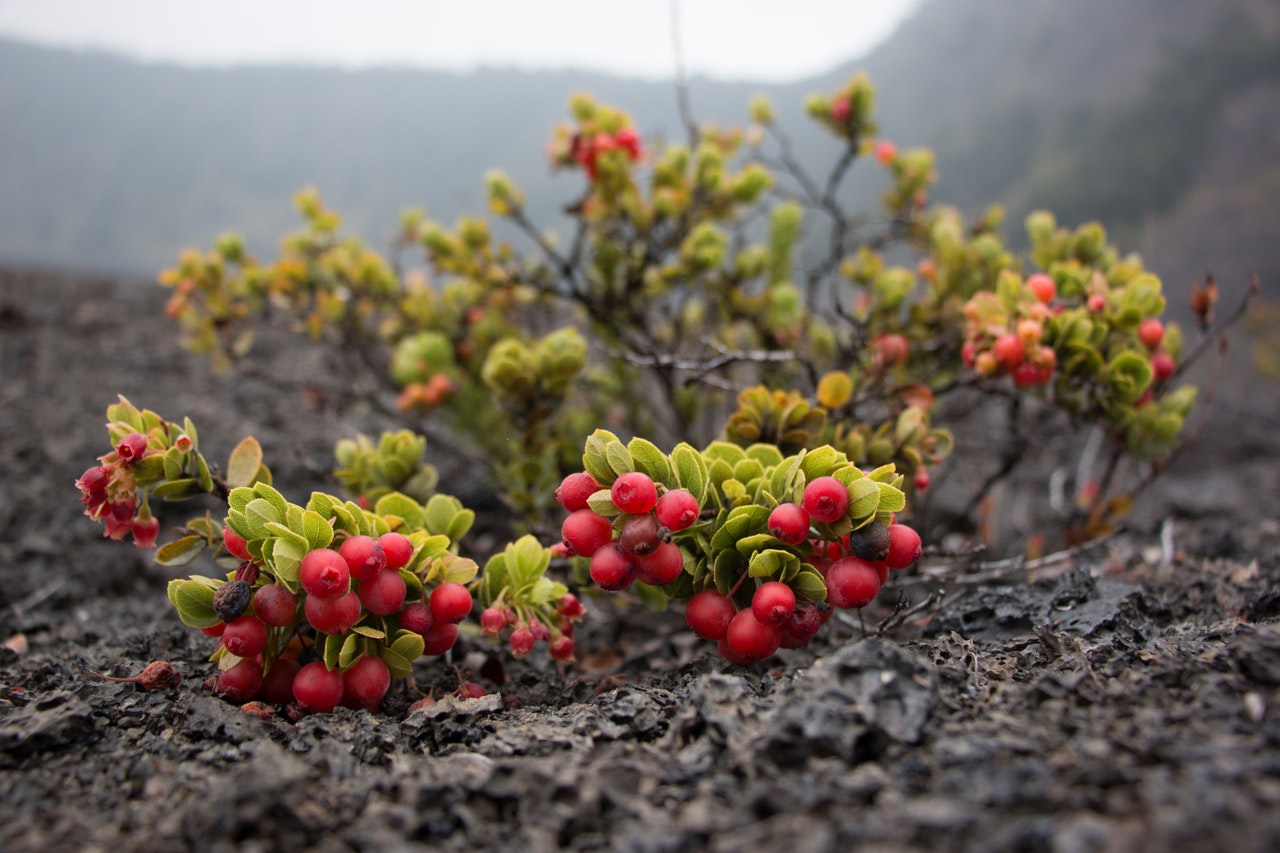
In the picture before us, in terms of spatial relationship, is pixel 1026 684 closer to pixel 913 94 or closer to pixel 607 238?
pixel 607 238

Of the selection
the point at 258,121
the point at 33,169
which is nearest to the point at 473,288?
the point at 258,121

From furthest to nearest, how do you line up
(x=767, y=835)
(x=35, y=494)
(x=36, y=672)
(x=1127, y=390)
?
(x=35, y=494), (x=1127, y=390), (x=36, y=672), (x=767, y=835)

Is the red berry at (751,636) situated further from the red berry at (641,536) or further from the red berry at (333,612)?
the red berry at (333,612)

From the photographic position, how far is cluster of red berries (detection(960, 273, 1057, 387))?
4.67 ft

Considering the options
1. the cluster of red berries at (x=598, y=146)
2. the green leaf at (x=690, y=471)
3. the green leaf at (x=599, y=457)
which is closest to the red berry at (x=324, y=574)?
the green leaf at (x=599, y=457)

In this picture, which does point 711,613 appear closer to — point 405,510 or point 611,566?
point 611,566

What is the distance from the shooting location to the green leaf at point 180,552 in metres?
1.22

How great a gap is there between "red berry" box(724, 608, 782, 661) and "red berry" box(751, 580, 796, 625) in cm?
2

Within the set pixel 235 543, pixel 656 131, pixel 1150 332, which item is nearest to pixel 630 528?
pixel 235 543

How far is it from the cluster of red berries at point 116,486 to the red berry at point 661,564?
0.76m

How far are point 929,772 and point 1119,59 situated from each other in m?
17.6

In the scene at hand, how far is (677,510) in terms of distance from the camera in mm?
1000

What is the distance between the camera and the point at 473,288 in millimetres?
2477

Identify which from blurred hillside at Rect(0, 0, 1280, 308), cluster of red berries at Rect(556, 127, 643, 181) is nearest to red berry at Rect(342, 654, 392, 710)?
cluster of red berries at Rect(556, 127, 643, 181)
